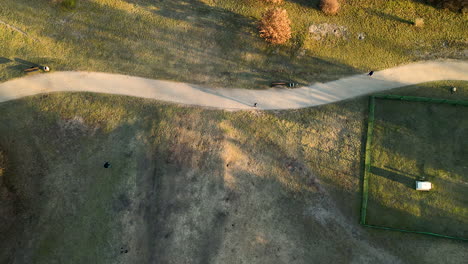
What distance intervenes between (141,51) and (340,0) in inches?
842

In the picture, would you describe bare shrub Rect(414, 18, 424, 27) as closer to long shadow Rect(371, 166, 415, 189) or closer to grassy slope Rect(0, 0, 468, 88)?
grassy slope Rect(0, 0, 468, 88)

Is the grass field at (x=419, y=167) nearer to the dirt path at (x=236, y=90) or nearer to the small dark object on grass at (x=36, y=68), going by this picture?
the dirt path at (x=236, y=90)

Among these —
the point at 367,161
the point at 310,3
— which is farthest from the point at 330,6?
the point at 367,161

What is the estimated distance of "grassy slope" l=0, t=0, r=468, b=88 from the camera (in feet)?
86.2

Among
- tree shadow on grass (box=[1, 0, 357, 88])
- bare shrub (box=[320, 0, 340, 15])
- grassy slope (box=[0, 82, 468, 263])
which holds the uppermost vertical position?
bare shrub (box=[320, 0, 340, 15])

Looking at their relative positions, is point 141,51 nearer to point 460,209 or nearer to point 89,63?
point 89,63

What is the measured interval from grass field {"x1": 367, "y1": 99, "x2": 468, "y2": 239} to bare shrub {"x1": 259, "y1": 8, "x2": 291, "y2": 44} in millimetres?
11604

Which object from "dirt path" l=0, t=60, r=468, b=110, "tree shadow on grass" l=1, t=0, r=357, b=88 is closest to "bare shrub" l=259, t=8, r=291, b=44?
"tree shadow on grass" l=1, t=0, r=357, b=88

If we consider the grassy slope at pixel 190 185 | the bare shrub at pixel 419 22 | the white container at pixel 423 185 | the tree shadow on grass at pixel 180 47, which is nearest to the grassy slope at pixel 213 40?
the tree shadow on grass at pixel 180 47

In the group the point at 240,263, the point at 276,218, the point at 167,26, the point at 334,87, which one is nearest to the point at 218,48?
the point at 167,26

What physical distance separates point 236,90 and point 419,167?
18.8 m

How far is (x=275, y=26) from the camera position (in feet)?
83.0

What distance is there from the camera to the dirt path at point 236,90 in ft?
84.2

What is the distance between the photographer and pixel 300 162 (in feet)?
83.5
